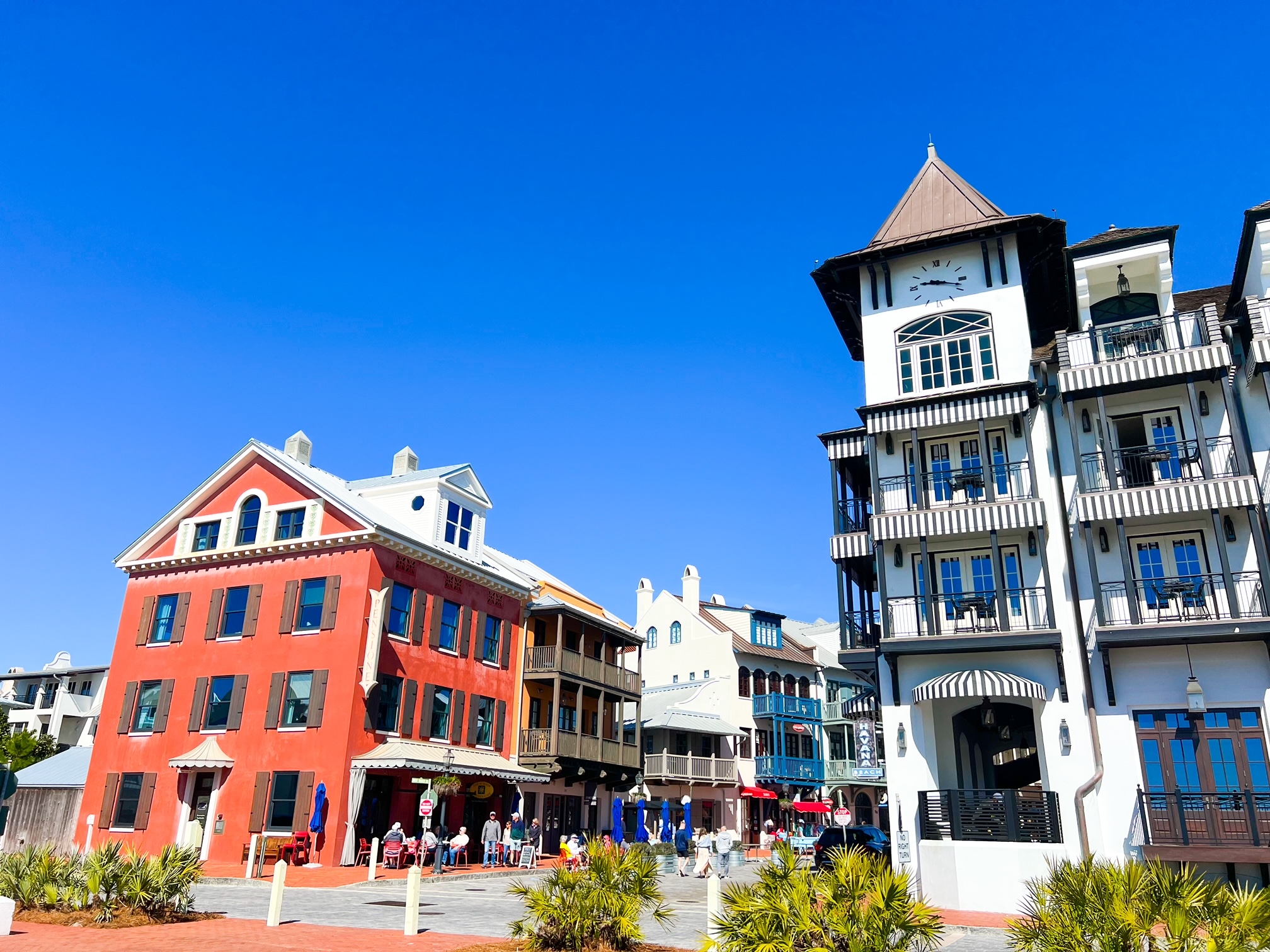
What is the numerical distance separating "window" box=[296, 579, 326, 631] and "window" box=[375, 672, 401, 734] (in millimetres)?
2790

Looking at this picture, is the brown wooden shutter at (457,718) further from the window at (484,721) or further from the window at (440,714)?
the window at (484,721)

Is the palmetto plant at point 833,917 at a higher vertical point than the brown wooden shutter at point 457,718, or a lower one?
lower

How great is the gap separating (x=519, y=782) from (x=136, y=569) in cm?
1610

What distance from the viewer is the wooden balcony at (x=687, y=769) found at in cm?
4462

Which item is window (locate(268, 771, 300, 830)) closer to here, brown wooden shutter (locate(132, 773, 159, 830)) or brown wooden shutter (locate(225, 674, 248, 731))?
brown wooden shutter (locate(225, 674, 248, 731))

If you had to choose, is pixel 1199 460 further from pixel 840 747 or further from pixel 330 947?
pixel 840 747

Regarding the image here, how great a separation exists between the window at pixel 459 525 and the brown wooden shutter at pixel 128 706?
11694 millimetres

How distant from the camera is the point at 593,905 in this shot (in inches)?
485

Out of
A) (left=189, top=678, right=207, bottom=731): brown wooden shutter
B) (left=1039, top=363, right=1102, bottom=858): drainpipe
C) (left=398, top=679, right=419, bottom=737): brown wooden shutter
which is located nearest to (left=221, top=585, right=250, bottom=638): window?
(left=189, top=678, right=207, bottom=731): brown wooden shutter

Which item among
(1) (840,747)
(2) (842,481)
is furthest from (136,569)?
(1) (840,747)

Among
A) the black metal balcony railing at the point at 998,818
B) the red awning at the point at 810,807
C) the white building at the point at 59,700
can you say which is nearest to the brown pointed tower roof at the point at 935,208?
the black metal balcony railing at the point at 998,818

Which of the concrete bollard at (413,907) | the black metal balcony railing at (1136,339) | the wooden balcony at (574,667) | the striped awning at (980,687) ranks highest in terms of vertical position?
the black metal balcony railing at (1136,339)

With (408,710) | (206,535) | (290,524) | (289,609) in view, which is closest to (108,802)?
(289,609)

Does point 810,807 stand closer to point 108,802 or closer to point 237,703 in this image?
point 237,703
